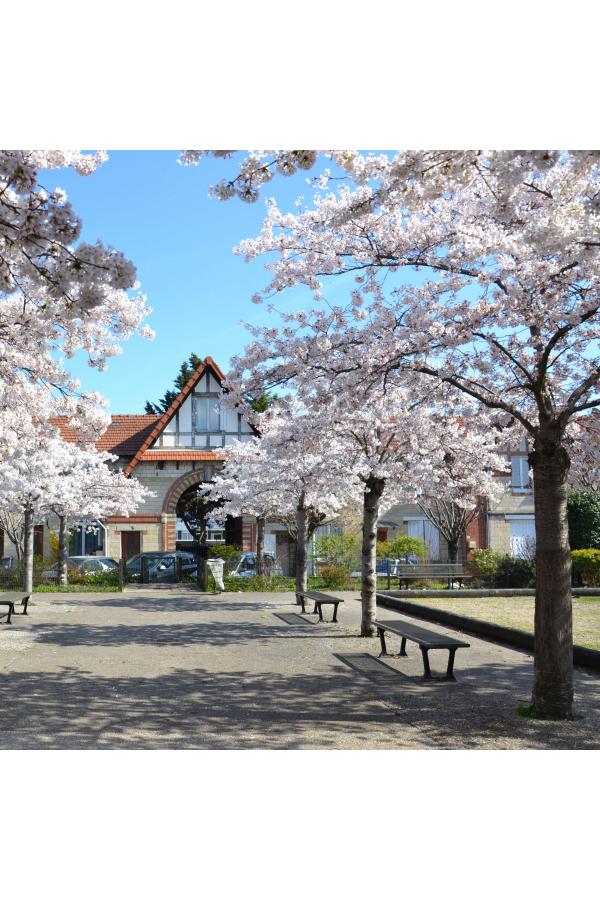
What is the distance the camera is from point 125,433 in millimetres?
34844

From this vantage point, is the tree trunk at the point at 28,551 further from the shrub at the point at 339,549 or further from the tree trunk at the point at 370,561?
the tree trunk at the point at 370,561

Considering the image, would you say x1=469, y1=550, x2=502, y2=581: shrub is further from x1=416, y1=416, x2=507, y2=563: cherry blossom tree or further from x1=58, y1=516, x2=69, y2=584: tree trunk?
x1=58, y1=516, x2=69, y2=584: tree trunk

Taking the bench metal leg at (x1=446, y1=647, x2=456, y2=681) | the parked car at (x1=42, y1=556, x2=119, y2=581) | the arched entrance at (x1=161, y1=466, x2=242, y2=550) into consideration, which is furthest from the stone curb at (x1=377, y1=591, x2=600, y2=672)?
the arched entrance at (x1=161, y1=466, x2=242, y2=550)

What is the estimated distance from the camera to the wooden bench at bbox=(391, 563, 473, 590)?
24500 millimetres

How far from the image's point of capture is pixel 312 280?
388 inches

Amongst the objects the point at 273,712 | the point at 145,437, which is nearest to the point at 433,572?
the point at 145,437

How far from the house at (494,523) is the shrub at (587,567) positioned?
10.5 metres

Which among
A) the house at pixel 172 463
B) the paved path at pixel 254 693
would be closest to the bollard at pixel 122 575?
the house at pixel 172 463

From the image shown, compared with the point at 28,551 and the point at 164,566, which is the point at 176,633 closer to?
the point at 28,551

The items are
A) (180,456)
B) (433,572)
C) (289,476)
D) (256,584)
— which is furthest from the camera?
(180,456)

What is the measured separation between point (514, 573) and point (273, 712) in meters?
17.9

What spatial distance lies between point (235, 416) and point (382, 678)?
923 inches

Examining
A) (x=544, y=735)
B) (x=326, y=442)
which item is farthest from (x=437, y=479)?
(x=544, y=735)

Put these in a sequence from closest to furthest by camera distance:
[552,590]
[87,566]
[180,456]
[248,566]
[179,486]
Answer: [552,590] → [248,566] → [87,566] → [180,456] → [179,486]
